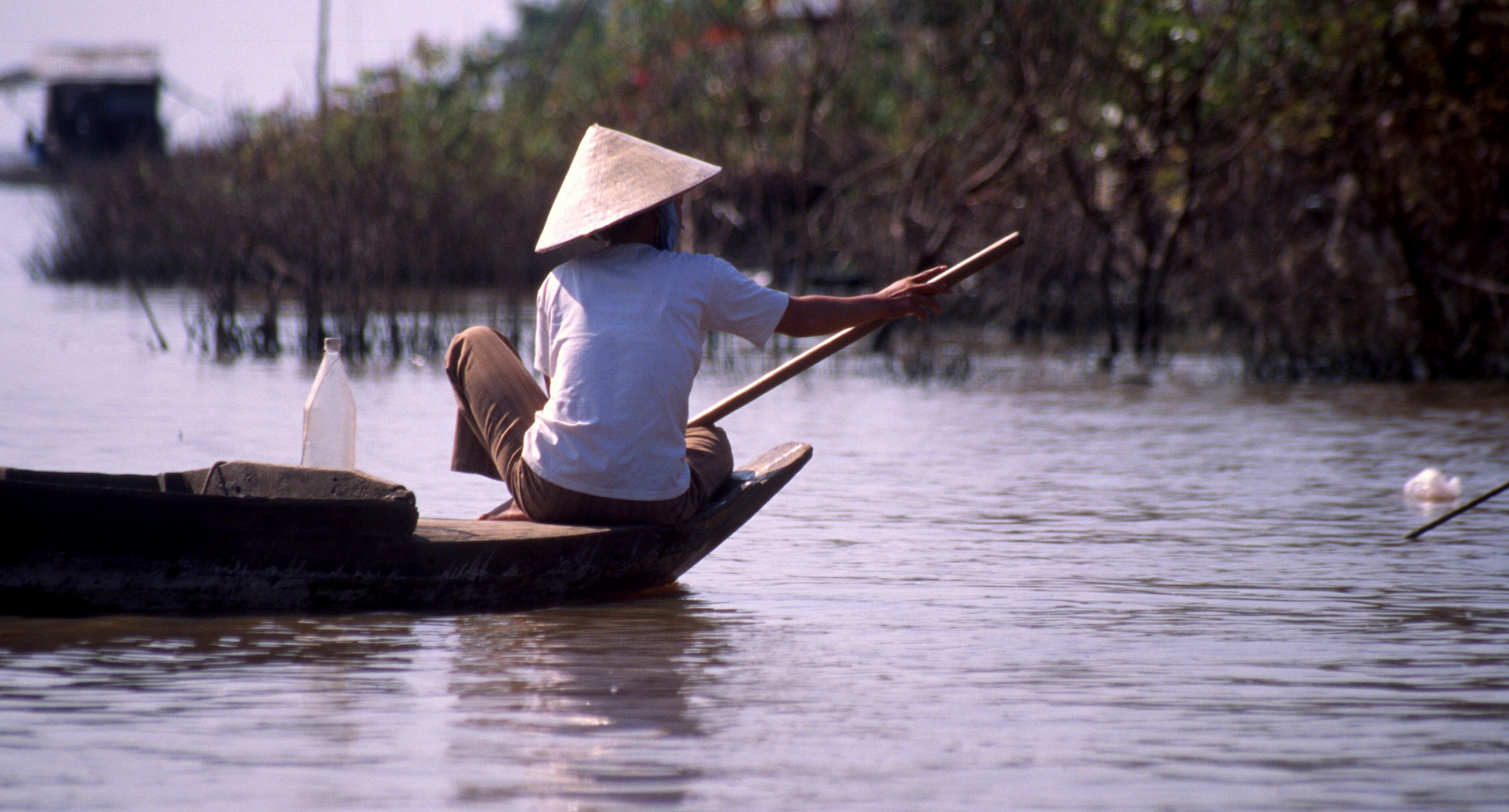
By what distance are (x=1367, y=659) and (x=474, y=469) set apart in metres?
2.58

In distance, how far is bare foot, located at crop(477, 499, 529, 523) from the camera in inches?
215

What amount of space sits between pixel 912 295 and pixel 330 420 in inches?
69.4

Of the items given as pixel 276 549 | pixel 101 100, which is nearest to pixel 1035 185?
pixel 276 549

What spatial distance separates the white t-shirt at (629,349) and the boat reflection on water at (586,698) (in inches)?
16.2

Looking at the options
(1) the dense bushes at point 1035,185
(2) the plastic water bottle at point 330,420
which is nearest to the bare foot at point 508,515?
(2) the plastic water bottle at point 330,420

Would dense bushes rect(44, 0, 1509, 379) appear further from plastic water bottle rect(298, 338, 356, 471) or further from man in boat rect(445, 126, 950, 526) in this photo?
man in boat rect(445, 126, 950, 526)

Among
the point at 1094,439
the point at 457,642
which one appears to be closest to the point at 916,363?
the point at 1094,439

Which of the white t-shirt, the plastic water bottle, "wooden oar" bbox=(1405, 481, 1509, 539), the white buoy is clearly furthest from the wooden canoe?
the white buoy

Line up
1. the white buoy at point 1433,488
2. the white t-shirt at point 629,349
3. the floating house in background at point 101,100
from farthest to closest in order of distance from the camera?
the floating house in background at point 101,100, the white buoy at point 1433,488, the white t-shirt at point 629,349

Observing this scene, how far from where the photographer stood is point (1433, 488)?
25.7 feet

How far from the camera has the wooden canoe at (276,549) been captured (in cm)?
473

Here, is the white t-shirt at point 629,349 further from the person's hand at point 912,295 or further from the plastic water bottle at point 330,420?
the plastic water bottle at point 330,420

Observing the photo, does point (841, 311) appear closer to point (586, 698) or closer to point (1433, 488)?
point (586, 698)

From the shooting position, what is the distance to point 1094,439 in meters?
10.5
